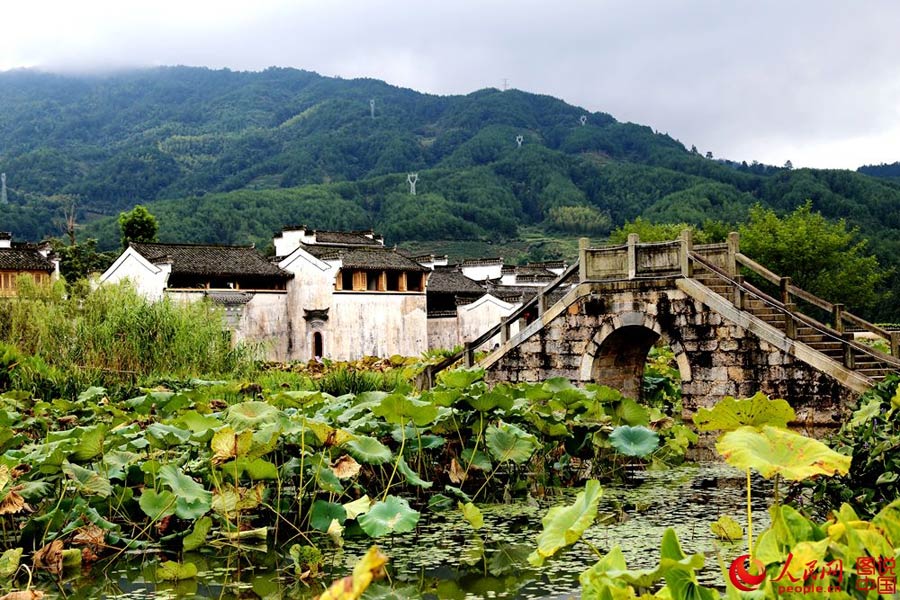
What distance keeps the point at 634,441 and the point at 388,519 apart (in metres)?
3.56

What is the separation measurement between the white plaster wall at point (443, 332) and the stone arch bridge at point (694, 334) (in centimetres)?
2185

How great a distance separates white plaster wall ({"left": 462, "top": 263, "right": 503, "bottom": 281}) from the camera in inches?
1977

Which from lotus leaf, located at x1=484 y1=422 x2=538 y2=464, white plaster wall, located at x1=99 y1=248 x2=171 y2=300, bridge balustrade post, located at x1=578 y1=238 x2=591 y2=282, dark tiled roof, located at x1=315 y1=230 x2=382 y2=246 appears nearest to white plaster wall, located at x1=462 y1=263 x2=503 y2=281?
dark tiled roof, located at x1=315 y1=230 x2=382 y2=246

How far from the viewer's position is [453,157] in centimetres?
13675

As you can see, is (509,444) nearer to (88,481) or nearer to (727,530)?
(727,530)

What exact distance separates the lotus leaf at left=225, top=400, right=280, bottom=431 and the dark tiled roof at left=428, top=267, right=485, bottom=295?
33640 millimetres

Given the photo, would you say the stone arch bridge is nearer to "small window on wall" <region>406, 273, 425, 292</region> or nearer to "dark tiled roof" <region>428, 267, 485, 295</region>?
"small window on wall" <region>406, 273, 425, 292</region>

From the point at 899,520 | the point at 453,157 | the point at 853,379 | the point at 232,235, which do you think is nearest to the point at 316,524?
the point at 899,520

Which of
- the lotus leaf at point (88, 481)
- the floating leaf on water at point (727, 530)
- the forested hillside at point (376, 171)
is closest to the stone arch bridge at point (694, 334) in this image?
the floating leaf on water at point (727, 530)

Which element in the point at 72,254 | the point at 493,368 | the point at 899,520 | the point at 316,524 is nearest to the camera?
the point at 899,520

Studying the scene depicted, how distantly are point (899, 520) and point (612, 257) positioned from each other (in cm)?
1368

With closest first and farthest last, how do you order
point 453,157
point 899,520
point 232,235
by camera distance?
point 899,520 → point 232,235 → point 453,157

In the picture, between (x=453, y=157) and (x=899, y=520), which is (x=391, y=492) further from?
(x=453, y=157)

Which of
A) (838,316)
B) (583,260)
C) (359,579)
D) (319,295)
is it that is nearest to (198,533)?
(359,579)
